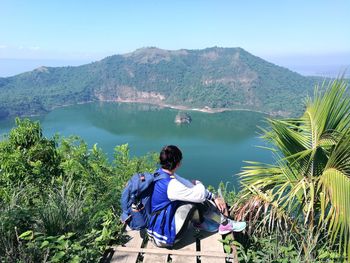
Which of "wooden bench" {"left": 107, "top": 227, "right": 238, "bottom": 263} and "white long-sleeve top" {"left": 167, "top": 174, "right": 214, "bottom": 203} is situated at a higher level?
"white long-sleeve top" {"left": 167, "top": 174, "right": 214, "bottom": 203}

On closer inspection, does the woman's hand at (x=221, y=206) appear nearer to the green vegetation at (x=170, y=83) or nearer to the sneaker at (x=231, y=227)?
the sneaker at (x=231, y=227)

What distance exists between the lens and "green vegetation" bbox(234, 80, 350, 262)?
2322mm

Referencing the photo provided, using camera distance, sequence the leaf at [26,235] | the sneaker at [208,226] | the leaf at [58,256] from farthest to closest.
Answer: the sneaker at [208,226]
the leaf at [26,235]
the leaf at [58,256]

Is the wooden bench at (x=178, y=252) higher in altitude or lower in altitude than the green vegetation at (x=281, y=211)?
lower

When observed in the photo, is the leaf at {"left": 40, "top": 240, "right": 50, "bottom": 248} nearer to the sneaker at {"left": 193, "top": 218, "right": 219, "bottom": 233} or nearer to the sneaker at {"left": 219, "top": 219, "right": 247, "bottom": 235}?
the sneaker at {"left": 193, "top": 218, "right": 219, "bottom": 233}

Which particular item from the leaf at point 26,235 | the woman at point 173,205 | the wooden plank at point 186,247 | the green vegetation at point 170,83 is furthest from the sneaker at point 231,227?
the green vegetation at point 170,83

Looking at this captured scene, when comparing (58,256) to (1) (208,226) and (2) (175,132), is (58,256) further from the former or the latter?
(2) (175,132)

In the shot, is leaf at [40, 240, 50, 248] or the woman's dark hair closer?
leaf at [40, 240, 50, 248]

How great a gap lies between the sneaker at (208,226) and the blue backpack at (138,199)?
17.3 inches

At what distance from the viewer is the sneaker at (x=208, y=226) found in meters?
2.77

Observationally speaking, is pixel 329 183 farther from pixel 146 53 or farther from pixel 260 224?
pixel 146 53

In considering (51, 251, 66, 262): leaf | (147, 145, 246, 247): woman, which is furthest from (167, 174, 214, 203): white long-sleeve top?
(51, 251, 66, 262): leaf

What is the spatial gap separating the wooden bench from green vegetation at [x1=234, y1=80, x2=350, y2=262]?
0.20 m

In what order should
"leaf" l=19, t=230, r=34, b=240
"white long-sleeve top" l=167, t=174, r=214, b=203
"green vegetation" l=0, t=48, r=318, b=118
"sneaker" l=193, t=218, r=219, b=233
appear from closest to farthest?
"leaf" l=19, t=230, r=34, b=240 < "white long-sleeve top" l=167, t=174, r=214, b=203 < "sneaker" l=193, t=218, r=219, b=233 < "green vegetation" l=0, t=48, r=318, b=118
